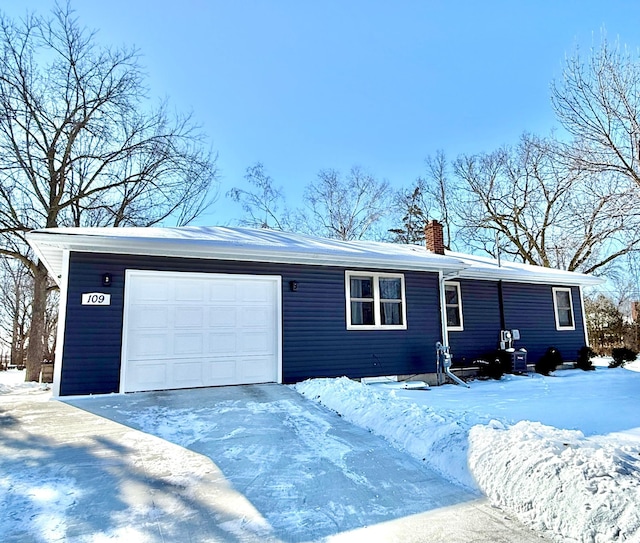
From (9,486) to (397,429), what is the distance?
11.4 feet

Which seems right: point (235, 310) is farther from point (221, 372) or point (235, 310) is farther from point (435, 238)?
point (435, 238)

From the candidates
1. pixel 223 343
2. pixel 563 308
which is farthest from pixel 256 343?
pixel 563 308

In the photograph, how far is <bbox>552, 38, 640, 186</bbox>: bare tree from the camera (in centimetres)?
754

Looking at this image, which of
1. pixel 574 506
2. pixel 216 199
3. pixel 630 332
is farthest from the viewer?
pixel 216 199

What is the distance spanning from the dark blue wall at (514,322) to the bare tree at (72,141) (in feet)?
41.4

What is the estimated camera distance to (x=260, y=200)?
73.9 feet

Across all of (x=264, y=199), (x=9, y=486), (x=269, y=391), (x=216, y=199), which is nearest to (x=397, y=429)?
(x=269, y=391)

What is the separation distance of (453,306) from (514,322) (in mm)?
2191

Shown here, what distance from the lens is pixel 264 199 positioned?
22.5 meters

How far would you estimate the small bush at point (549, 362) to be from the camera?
414 inches

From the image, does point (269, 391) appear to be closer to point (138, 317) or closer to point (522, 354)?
point (138, 317)

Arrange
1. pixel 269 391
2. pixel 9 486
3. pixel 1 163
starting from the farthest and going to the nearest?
→ pixel 1 163 < pixel 269 391 < pixel 9 486

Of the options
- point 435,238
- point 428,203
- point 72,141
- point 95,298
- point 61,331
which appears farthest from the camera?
point 428,203

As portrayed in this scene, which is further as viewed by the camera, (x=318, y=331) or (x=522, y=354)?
(x=522, y=354)
